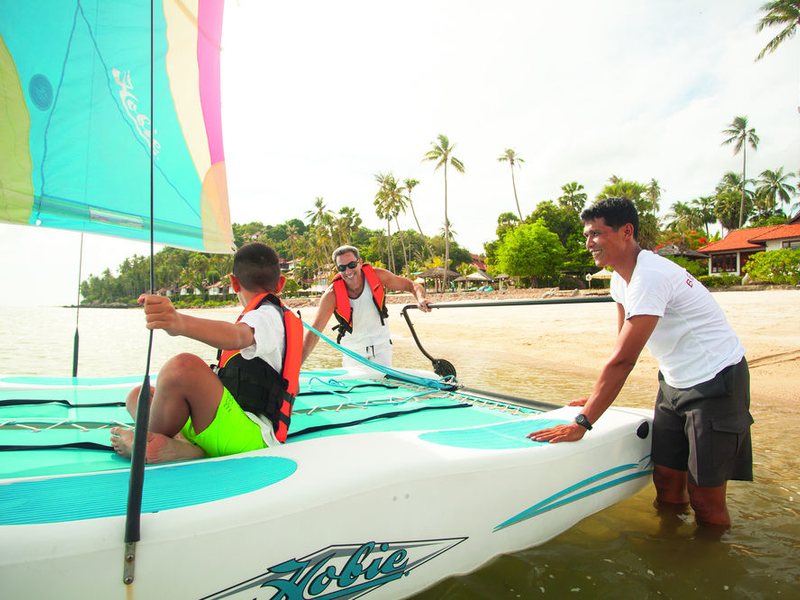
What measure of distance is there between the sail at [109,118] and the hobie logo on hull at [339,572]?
2309mm

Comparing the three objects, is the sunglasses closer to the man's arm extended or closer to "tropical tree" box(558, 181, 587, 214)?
the man's arm extended

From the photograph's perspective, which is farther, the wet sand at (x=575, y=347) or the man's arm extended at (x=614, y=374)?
the wet sand at (x=575, y=347)

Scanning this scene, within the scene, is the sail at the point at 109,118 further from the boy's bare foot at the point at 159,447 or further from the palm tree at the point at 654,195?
the palm tree at the point at 654,195

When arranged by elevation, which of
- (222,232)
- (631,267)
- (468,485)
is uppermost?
(222,232)

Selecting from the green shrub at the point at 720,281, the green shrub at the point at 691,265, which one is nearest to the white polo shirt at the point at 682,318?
the green shrub at the point at 720,281

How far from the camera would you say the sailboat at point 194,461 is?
1405 millimetres

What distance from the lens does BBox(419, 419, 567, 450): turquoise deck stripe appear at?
7.31ft

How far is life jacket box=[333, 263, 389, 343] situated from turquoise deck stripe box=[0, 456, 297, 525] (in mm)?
2496

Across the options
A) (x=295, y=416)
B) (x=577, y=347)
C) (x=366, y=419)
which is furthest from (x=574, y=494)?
(x=577, y=347)

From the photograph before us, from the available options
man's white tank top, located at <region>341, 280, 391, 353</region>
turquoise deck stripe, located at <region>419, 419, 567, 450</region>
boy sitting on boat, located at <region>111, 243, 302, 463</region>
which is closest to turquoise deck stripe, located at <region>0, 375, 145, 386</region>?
boy sitting on boat, located at <region>111, 243, 302, 463</region>

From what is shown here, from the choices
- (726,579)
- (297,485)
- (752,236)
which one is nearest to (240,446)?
(297,485)

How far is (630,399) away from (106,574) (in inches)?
241

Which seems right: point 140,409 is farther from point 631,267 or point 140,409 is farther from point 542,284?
point 542,284

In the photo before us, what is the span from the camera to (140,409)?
135cm
